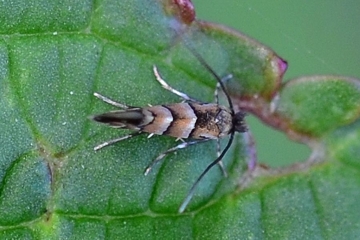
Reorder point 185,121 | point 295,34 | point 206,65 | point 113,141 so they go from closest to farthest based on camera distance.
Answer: point 113,141
point 206,65
point 185,121
point 295,34

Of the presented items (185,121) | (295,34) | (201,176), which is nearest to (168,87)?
(185,121)

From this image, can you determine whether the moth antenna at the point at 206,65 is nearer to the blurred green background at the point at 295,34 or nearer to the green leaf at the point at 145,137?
the green leaf at the point at 145,137

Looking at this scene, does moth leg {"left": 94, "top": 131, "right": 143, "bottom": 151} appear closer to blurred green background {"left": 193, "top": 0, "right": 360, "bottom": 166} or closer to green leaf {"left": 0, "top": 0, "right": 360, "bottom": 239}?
green leaf {"left": 0, "top": 0, "right": 360, "bottom": 239}

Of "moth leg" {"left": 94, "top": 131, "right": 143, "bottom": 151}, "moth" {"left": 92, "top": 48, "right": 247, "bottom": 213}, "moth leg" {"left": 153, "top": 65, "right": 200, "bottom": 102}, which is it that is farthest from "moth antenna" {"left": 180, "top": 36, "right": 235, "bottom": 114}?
"moth leg" {"left": 94, "top": 131, "right": 143, "bottom": 151}

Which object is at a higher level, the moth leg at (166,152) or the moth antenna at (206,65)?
the moth antenna at (206,65)

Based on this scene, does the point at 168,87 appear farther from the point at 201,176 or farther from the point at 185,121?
the point at 201,176

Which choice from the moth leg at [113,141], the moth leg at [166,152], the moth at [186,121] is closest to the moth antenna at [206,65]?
the moth at [186,121]

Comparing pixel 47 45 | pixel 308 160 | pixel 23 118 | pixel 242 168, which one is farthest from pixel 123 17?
pixel 308 160
